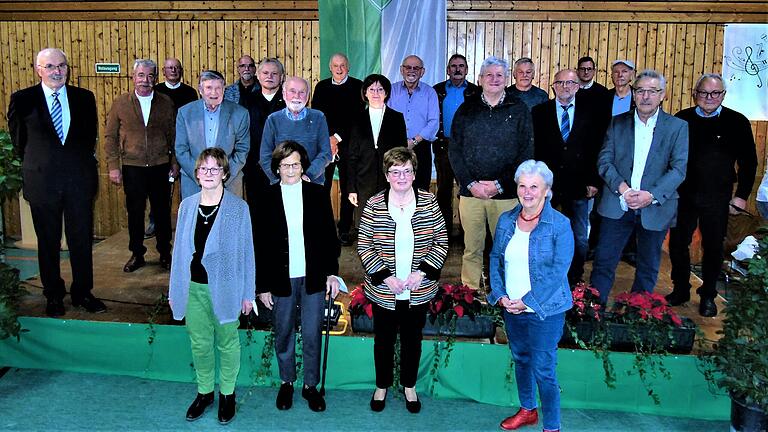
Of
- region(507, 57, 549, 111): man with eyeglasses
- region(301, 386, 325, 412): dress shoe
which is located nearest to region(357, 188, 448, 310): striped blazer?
region(301, 386, 325, 412): dress shoe

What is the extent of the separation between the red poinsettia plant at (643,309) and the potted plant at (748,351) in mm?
329

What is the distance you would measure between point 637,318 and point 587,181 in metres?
1.11

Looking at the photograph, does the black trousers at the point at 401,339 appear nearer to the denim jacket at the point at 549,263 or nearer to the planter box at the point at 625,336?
the denim jacket at the point at 549,263

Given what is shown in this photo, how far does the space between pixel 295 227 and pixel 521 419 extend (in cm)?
155

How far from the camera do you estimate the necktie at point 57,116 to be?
4301 mm

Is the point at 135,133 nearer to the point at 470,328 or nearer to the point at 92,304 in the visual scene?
the point at 92,304

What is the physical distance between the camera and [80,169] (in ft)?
14.5

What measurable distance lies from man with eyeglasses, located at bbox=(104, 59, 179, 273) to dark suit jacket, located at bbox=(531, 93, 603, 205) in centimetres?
285

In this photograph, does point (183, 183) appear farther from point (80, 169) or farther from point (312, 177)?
point (312, 177)

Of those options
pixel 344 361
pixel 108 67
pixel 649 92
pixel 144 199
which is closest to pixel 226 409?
pixel 344 361

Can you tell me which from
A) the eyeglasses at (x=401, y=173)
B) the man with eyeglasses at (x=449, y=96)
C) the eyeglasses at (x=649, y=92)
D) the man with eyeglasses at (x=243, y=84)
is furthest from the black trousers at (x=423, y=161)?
the eyeglasses at (x=401, y=173)

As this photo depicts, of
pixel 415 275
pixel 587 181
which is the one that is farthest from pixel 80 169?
pixel 587 181

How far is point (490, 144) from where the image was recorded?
428 centimetres

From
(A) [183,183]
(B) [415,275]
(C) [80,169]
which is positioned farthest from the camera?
(A) [183,183]
